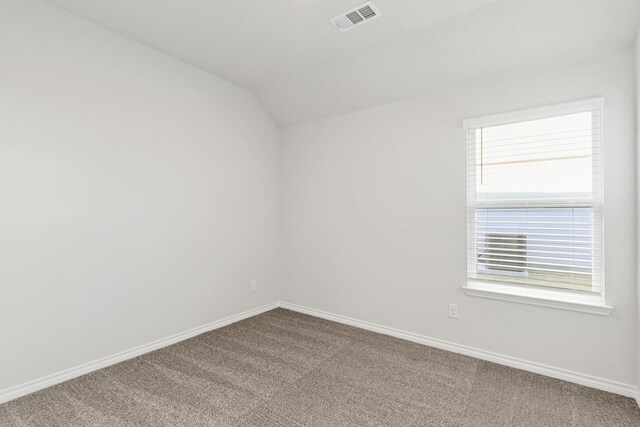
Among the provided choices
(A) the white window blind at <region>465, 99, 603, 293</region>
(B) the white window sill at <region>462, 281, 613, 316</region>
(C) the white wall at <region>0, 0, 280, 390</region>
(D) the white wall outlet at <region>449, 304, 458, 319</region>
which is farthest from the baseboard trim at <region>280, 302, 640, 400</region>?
(C) the white wall at <region>0, 0, 280, 390</region>

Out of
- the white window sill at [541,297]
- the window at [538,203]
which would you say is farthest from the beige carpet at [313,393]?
the window at [538,203]

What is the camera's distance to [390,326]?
3252 millimetres

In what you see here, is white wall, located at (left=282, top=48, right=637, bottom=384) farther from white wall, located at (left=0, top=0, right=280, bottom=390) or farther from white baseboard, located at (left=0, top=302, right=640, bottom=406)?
white wall, located at (left=0, top=0, right=280, bottom=390)

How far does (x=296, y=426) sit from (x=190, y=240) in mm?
2006

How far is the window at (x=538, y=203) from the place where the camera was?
7.67ft

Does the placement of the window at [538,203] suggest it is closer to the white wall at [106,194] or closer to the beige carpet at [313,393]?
the beige carpet at [313,393]

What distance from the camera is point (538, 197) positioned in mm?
2523

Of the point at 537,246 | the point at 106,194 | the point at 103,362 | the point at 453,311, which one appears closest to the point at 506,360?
the point at 453,311

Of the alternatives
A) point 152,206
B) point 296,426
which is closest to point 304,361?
point 296,426

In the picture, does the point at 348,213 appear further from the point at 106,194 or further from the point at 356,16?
the point at 106,194

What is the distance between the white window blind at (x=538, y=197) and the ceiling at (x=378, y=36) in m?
0.46

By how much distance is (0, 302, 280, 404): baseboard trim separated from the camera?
214cm

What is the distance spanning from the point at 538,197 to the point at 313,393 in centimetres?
225

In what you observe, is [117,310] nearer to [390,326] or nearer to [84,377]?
[84,377]
